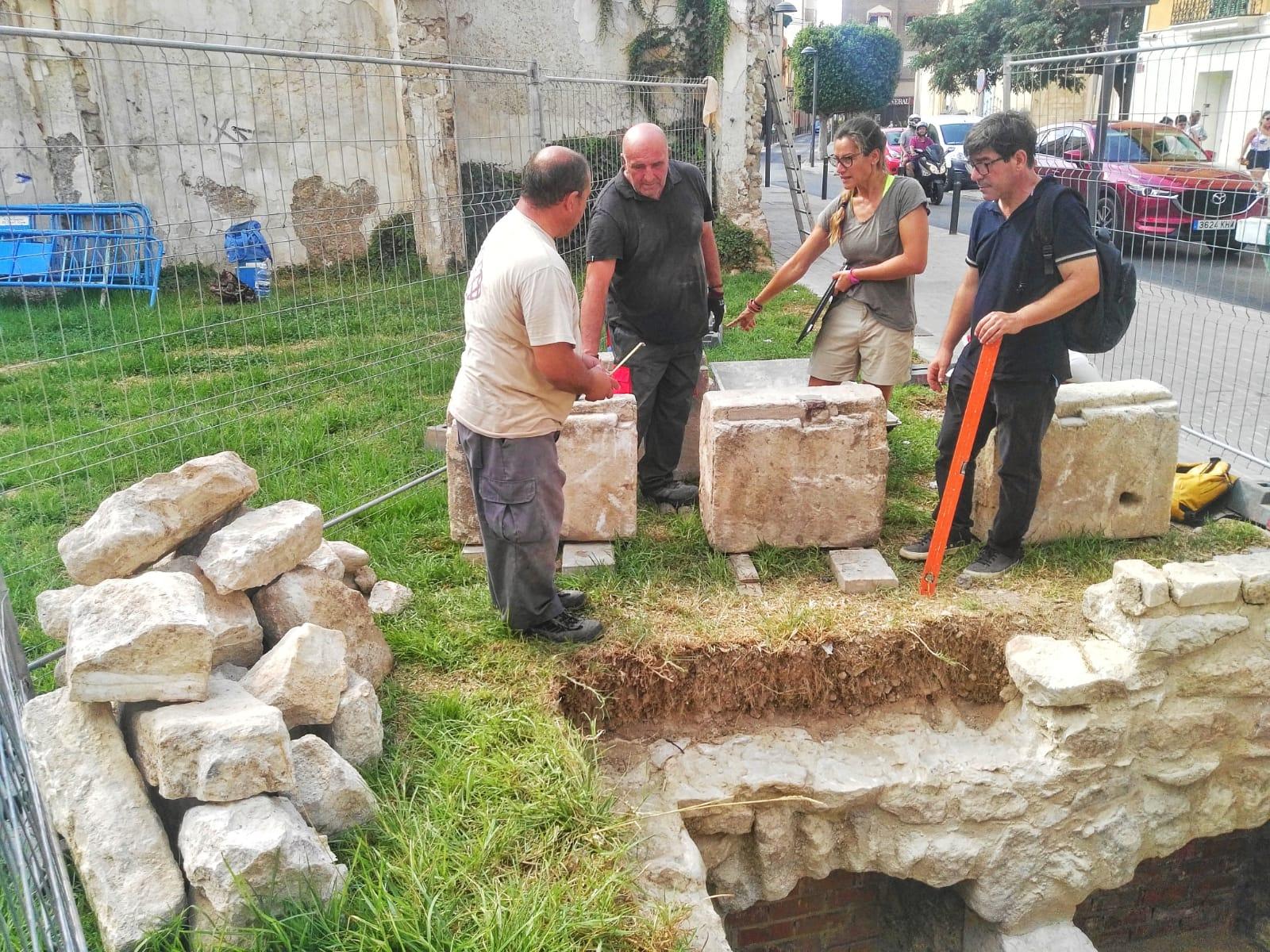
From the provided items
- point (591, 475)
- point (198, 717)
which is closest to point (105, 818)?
point (198, 717)

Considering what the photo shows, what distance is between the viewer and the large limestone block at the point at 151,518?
3.46 meters

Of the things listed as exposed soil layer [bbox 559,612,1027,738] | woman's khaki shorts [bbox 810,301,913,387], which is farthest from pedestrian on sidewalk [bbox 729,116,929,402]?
exposed soil layer [bbox 559,612,1027,738]

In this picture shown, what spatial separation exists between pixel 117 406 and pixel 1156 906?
6128 mm

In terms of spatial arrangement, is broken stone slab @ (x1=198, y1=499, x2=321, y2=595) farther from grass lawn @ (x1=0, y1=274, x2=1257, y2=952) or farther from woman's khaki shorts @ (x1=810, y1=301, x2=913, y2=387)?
woman's khaki shorts @ (x1=810, y1=301, x2=913, y2=387)

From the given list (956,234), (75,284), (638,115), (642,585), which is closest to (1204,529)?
(642,585)

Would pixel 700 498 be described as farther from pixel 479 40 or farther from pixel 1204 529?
pixel 479 40

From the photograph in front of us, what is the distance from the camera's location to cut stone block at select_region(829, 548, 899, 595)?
4.56 m

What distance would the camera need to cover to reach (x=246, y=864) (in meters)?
2.55

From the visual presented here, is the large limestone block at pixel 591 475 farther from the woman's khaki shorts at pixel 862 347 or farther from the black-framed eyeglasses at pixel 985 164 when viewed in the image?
the black-framed eyeglasses at pixel 985 164

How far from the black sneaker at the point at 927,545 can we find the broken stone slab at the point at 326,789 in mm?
2794

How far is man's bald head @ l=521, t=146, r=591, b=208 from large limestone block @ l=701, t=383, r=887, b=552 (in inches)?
56.7

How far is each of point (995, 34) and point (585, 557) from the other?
1342 inches

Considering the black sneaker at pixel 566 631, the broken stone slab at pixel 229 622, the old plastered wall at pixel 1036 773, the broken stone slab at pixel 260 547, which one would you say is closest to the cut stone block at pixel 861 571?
the old plastered wall at pixel 1036 773

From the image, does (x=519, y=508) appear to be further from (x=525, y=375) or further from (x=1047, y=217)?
(x=1047, y=217)
